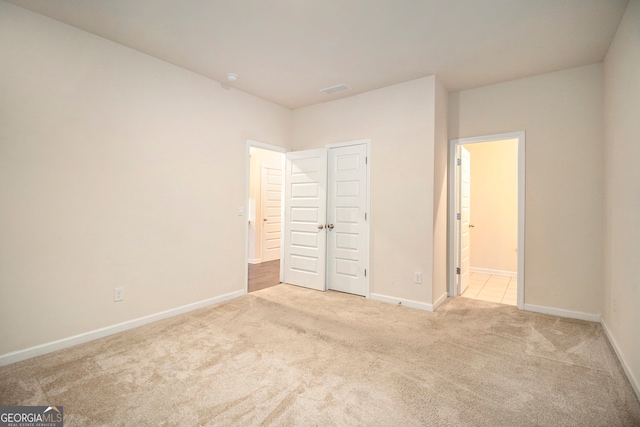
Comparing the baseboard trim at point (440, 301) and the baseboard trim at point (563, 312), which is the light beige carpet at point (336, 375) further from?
Answer: the baseboard trim at point (440, 301)

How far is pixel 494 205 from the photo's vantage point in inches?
225

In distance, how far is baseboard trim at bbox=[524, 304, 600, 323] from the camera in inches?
129

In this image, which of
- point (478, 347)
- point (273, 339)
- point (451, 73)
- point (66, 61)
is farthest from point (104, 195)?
point (451, 73)

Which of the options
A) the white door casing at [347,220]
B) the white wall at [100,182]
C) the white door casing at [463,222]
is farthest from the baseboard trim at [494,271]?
the white wall at [100,182]

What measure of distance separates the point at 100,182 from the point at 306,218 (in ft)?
8.58

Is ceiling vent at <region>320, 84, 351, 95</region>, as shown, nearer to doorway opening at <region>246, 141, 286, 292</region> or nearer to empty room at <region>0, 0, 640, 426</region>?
empty room at <region>0, 0, 640, 426</region>

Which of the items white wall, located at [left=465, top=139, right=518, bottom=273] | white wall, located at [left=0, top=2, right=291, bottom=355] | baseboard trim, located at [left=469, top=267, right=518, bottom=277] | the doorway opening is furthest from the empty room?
the doorway opening

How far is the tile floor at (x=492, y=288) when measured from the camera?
416cm

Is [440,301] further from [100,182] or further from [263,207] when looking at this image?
[263,207]

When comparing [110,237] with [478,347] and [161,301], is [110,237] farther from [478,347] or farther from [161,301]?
[478,347]

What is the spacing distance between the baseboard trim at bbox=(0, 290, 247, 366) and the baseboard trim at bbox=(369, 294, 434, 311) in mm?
2104

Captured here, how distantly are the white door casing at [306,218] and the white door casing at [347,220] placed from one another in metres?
0.13

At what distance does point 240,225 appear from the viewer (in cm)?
416

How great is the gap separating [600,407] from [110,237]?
402 cm
